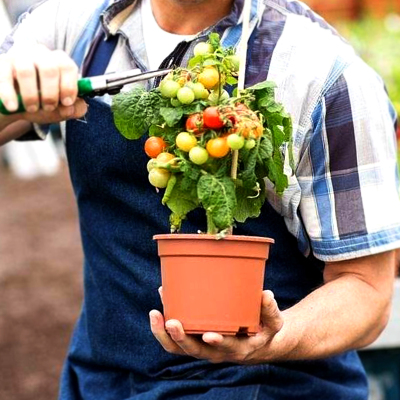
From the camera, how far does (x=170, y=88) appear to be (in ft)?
5.79

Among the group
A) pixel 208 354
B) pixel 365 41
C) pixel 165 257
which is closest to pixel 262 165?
pixel 165 257

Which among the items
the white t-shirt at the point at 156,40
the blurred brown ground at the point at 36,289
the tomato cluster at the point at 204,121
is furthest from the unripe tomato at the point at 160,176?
the blurred brown ground at the point at 36,289

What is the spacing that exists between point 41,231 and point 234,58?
4531 mm

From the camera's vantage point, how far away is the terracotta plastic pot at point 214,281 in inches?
67.7

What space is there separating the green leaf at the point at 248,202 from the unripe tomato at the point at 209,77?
0.66ft

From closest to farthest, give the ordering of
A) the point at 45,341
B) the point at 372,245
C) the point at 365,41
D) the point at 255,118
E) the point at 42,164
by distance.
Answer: the point at 255,118 → the point at 372,245 → the point at 45,341 → the point at 365,41 → the point at 42,164

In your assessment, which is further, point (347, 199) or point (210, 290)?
point (347, 199)

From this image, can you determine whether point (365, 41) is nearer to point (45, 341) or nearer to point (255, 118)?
point (45, 341)

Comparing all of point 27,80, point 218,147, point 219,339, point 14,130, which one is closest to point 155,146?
point 218,147

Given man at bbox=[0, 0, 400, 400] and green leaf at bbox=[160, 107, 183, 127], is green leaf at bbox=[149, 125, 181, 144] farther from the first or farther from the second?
man at bbox=[0, 0, 400, 400]

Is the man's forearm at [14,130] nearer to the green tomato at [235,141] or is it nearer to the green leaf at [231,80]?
the green leaf at [231,80]

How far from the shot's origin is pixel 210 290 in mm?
1733

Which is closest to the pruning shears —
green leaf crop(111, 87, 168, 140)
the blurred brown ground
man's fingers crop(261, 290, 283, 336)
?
green leaf crop(111, 87, 168, 140)

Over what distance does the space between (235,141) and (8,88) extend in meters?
0.41
